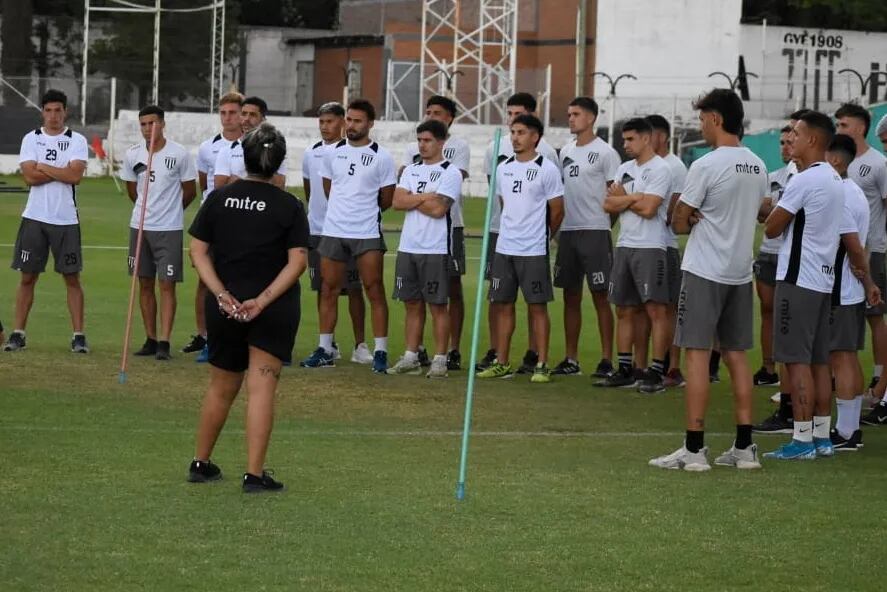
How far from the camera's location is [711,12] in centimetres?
5572

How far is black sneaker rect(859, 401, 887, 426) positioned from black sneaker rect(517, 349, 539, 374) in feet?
10.6

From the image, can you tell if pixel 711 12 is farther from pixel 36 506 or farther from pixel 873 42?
pixel 36 506

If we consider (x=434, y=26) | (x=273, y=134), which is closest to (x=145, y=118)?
(x=273, y=134)

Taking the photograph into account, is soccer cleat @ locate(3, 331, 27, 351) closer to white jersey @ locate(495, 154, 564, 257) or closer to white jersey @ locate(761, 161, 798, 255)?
white jersey @ locate(495, 154, 564, 257)

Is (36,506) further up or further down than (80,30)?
further down

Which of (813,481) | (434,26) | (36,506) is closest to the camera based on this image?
(36,506)

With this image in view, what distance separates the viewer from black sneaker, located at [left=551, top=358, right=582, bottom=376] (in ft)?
46.4

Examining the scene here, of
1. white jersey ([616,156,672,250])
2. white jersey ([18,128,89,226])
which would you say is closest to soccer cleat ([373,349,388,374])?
→ white jersey ([616,156,672,250])

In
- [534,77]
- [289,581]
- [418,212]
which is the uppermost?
[534,77]

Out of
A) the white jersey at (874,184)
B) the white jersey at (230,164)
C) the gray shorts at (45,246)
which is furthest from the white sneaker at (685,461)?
the gray shorts at (45,246)

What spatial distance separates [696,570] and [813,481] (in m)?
2.40

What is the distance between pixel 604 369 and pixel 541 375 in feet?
2.15

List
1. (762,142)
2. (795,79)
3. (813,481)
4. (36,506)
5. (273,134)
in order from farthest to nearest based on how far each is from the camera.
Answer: (795,79)
(762,142)
(813,481)
(273,134)
(36,506)

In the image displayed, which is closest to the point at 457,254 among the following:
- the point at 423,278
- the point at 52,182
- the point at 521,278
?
the point at 423,278
